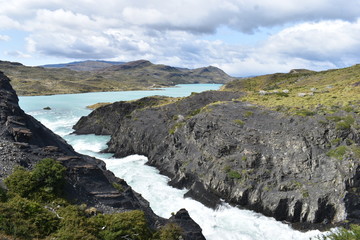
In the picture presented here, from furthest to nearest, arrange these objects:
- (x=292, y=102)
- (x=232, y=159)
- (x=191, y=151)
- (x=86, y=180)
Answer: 1. (x=292, y=102)
2. (x=191, y=151)
3. (x=232, y=159)
4. (x=86, y=180)

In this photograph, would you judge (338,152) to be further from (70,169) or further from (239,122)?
(70,169)

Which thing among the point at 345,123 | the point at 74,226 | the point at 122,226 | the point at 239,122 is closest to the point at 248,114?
the point at 239,122

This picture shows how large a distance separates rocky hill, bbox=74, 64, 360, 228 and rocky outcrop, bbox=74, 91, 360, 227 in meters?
0.11

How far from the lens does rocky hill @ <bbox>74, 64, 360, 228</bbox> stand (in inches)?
1303

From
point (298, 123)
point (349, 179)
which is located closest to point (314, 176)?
point (349, 179)

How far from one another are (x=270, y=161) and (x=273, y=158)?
0.67 m

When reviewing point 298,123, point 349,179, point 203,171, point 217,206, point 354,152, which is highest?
point 298,123

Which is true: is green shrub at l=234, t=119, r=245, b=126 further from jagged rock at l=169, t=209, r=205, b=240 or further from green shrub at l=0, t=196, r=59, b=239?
green shrub at l=0, t=196, r=59, b=239

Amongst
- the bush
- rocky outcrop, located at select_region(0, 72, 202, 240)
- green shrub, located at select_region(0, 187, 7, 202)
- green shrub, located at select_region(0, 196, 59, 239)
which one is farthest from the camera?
rocky outcrop, located at select_region(0, 72, 202, 240)

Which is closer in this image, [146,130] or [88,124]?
[146,130]

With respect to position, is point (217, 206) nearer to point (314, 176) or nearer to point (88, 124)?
point (314, 176)

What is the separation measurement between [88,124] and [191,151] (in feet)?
172

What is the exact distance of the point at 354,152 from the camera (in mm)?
35094

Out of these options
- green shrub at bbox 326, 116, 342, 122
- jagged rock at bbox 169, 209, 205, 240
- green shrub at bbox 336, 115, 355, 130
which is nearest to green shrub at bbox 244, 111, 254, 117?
green shrub at bbox 326, 116, 342, 122
